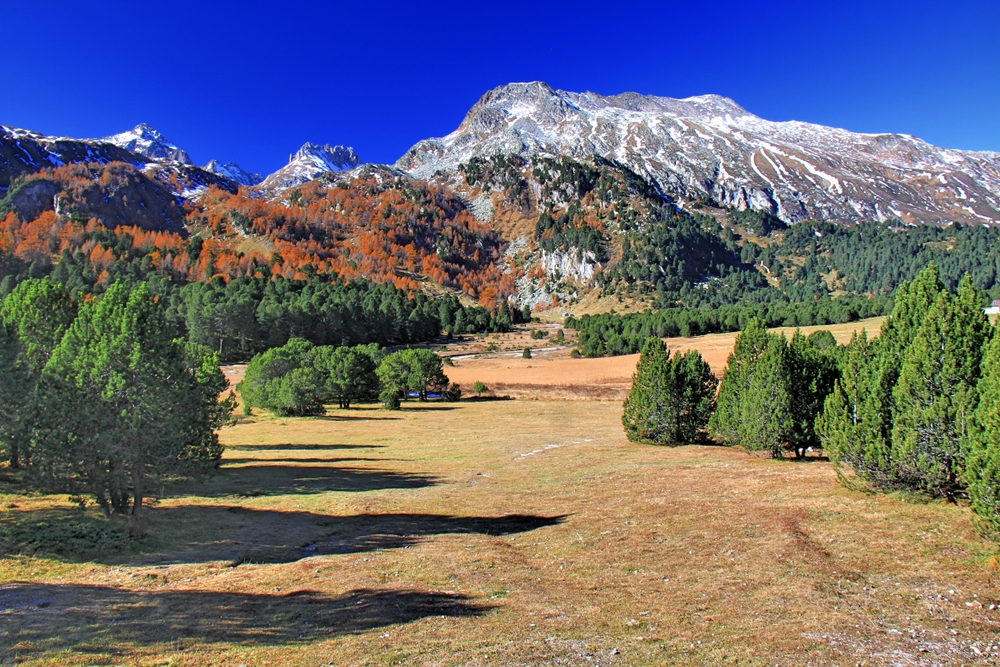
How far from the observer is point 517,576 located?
511 inches

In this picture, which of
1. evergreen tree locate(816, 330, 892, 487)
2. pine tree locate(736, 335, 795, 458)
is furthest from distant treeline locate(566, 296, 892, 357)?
evergreen tree locate(816, 330, 892, 487)

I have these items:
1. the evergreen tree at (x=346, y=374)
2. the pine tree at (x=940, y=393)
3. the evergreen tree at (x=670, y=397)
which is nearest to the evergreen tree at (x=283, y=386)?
the evergreen tree at (x=346, y=374)

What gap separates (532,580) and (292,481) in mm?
18352

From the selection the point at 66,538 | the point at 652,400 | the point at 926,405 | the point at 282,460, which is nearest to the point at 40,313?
the point at 282,460

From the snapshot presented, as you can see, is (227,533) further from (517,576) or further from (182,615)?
(517,576)

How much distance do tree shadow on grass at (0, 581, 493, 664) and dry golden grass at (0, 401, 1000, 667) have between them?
0.06m

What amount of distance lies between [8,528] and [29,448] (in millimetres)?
3004

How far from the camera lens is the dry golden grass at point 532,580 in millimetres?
8758

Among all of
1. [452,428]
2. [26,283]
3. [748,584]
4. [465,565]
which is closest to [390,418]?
[452,428]

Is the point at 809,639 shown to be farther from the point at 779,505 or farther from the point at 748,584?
the point at 779,505

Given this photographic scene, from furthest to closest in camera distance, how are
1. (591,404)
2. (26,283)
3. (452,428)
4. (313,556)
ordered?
(591,404) < (452,428) < (26,283) < (313,556)

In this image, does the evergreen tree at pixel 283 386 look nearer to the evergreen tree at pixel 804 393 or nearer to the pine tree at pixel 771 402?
the pine tree at pixel 771 402

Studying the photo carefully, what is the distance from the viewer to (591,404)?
2621 inches

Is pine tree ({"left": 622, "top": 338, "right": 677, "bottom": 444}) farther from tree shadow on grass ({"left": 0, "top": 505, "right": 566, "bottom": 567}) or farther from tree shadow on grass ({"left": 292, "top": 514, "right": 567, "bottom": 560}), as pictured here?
tree shadow on grass ({"left": 0, "top": 505, "right": 566, "bottom": 567})
